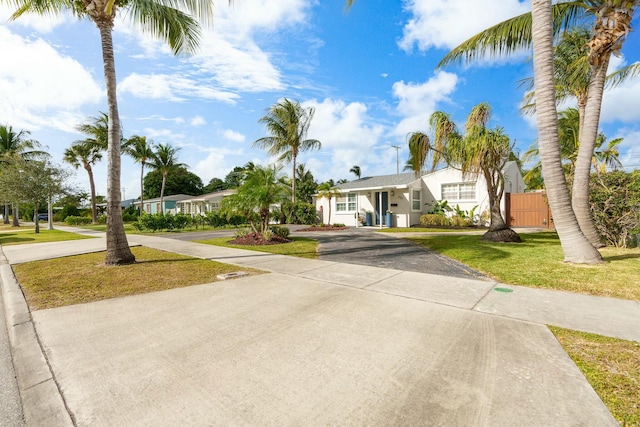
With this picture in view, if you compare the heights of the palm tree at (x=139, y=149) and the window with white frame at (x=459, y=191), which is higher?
the palm tree at (x=139, y=149)

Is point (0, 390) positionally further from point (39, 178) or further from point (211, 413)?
point (39, 178)

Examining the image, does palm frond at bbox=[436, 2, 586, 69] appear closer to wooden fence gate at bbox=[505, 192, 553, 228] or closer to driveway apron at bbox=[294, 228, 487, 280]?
driveway apron at bbox=[294, 228, 487, 280]

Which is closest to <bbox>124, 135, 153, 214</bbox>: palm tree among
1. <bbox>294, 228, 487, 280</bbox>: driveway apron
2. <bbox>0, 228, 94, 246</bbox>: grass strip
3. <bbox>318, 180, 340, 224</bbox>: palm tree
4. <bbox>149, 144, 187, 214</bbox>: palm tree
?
<bbox>149, 144, 187, 214</bbox>: palm tree

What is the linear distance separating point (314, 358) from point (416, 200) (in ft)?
60.9

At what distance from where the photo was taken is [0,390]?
8.00 ft

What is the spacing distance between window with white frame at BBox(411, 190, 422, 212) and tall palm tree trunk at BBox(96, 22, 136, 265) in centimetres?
1638

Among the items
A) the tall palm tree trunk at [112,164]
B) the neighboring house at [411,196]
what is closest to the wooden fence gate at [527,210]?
the neighboring house at [411,196]

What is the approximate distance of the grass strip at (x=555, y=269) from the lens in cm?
500

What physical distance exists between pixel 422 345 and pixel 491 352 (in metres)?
0.65

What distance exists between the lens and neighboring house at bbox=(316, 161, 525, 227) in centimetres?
1878

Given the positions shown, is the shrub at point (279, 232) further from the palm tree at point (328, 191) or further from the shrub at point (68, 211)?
the shrub at point (68, 211)

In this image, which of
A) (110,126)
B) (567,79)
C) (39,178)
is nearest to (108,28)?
(110,126)

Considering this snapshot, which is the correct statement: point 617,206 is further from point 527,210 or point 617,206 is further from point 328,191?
point 328,191

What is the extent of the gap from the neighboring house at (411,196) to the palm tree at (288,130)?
4.60 metres
